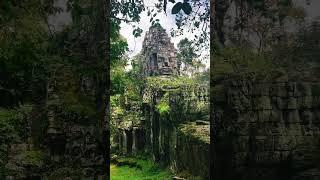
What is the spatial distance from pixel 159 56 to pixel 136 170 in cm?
912

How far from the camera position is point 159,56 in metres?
24.8

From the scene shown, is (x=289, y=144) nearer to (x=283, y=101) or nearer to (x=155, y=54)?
(x=283, y=101)

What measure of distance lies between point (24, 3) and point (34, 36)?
1.12 feet

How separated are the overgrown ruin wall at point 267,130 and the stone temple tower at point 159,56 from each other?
19.9m

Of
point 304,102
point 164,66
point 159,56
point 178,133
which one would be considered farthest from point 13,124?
point 159,56

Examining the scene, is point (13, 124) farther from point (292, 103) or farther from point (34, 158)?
point (292, 103)

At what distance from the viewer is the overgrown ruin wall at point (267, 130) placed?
4684 mm

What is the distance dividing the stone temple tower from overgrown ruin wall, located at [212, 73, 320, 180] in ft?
65.2

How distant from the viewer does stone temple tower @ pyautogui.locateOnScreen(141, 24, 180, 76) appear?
24761 millimetres

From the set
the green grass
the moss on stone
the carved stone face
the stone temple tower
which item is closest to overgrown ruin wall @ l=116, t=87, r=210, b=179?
the moss on stone

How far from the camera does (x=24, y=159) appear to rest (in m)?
4.27

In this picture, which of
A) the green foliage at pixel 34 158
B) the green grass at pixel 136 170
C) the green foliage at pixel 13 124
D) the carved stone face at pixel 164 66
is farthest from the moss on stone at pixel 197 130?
the carved stone face at pixel 164 66

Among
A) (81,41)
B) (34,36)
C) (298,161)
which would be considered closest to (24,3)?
(34,36)

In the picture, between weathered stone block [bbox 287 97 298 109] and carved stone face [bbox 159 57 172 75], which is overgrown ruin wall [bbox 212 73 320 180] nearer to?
weathered stone block [bbox 287 97 298 109]
